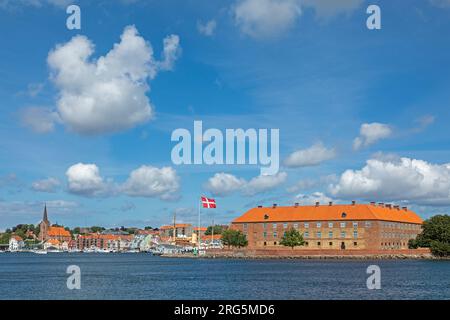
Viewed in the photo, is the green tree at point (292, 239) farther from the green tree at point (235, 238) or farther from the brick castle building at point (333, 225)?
the green tree at point (235, 238)

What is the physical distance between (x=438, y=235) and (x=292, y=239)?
70.0 ft

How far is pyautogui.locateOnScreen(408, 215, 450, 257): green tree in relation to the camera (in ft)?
270

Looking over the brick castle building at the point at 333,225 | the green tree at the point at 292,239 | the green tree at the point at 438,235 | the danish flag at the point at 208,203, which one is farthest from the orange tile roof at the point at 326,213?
the danish flag at the point at 208,203

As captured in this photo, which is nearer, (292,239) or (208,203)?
(208,203)

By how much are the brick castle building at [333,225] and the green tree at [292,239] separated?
11.4ft

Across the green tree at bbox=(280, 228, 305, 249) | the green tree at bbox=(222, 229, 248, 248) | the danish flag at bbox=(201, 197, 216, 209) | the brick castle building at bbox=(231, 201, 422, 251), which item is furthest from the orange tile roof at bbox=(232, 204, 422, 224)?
the danish flag at bbox=(201, 197, 216, 209)

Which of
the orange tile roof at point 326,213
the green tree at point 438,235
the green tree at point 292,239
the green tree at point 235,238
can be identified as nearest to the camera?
the green tree at point 438,235

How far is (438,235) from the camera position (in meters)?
83.9

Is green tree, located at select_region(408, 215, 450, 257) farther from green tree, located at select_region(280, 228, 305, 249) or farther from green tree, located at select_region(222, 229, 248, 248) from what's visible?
green tree, located at select_region(222, 229, 248, 248)

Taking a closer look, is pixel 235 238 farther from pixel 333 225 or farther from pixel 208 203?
pixel 333 225

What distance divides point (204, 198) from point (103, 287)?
157ft

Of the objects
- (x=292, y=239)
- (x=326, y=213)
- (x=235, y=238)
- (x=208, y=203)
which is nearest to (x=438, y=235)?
(x=326, y=213)

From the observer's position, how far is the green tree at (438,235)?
270 feet

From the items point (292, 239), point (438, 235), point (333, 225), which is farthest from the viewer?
point (333, 225)
